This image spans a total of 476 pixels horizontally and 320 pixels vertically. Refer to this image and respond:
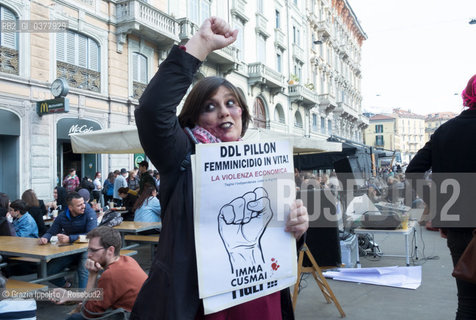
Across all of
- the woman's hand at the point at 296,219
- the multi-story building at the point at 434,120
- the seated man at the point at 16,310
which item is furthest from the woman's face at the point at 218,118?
the multi-story building at the point at 434,120

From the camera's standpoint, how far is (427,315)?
4129 millimetres

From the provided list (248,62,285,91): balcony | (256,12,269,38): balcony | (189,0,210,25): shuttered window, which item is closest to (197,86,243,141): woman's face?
(189,0,210,25): shuttered window

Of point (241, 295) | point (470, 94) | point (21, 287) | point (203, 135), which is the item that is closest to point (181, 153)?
point (203, 135)

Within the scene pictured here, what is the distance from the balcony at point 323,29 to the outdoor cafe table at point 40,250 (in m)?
36.2

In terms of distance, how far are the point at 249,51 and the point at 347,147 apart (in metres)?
14.4

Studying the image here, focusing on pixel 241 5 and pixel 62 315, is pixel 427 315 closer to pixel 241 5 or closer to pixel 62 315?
pixel 62 315

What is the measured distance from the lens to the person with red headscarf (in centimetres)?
232

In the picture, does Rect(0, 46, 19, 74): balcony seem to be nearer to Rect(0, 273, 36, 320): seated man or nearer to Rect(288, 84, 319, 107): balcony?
Rect(0, 273, 36, 320): seated man

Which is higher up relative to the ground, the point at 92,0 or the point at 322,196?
the point at 92,0

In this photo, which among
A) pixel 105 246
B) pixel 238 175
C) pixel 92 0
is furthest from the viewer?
pixel 92 0

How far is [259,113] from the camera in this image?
24.9 meters

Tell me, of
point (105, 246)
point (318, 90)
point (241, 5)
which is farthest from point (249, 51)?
point (105, 246)

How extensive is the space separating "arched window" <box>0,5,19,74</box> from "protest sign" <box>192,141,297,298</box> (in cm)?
1197

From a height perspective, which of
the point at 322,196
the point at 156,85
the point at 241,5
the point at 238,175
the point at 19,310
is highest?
the point at 241,5
